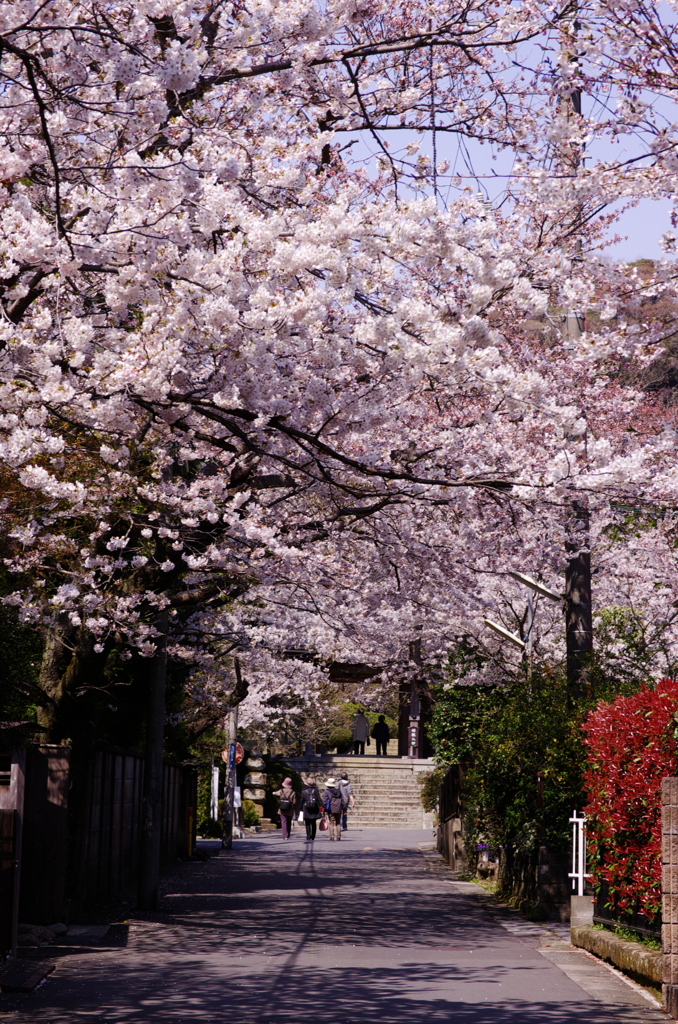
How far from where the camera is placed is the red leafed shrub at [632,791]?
957 centimetres

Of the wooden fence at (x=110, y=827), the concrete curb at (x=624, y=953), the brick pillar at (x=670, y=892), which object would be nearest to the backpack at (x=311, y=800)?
the wooden fence at (x=110, y=827)

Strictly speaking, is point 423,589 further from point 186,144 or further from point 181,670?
point 186,144

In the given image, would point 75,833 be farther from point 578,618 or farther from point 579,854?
point 578,618

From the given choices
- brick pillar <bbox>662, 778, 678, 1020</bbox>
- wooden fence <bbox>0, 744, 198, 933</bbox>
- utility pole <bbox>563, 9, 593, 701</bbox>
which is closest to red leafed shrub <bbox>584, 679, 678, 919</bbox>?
brick pillar <bbox>662, 778, 678, 1020</bbox>

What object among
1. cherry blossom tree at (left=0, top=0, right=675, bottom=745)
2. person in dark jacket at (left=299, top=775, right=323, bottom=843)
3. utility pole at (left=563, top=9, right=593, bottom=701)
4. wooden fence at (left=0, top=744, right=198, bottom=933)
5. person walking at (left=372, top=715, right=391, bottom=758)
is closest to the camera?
cherry blossom tree at (left=0, top=0, right=675, bottom=745)

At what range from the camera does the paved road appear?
883 centimetres

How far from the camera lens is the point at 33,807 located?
13789 millimetres

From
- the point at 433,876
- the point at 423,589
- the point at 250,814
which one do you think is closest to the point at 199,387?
the point at 423,589

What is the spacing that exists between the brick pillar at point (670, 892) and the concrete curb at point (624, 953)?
0.35 meters

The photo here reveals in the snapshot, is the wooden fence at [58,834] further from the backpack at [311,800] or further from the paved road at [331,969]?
the backpack at [311,800]

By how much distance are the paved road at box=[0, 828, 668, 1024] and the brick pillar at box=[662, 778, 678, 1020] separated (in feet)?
0.81

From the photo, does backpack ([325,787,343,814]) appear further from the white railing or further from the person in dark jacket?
the white railing

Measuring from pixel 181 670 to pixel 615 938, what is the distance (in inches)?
518

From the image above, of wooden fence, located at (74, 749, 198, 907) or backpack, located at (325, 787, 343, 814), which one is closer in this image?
wooden fence, located at (74, 749, 198, 907)
